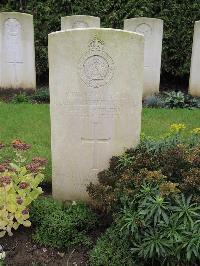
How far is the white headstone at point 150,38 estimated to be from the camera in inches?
372

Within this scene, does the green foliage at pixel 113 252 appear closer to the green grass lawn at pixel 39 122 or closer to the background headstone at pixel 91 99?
the background headstone at pixel 91 99

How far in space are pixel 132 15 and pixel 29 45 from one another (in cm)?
328

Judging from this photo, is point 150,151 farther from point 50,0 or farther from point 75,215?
point 50,0

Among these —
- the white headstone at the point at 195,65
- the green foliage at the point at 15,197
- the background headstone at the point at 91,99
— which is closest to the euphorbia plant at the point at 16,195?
the green foliage at the point at 15,197

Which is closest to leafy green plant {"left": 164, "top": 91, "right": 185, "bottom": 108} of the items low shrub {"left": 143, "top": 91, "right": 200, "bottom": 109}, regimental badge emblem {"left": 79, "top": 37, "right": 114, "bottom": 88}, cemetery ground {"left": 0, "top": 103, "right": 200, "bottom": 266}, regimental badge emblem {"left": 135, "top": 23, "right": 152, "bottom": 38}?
low shrub {"left": 143, "top": 91, "right": 200, "bottom": 109}

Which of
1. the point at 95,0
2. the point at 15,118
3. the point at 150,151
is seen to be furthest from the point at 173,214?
the point at 95,0

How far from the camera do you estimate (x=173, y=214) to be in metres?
3.15

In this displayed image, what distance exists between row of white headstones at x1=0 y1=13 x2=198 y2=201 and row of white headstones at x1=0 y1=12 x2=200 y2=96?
5.66 meters

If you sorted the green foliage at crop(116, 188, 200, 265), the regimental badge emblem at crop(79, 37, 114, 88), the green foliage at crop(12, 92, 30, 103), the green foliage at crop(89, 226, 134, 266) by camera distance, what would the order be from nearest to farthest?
the green foliage at crop(116, 188, 200, 265) → the green foliage at crop(89, 226, 134, 266) → the regimental badge emblem at crop(79, 37, 114, 88) → the green foliage at crop(12, 92, 30, 103)

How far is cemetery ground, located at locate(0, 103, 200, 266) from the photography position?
361 cm

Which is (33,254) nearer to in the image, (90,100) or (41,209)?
(41,209)

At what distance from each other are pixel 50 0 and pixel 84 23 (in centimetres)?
234

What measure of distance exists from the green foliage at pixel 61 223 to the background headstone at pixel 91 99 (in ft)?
1.20

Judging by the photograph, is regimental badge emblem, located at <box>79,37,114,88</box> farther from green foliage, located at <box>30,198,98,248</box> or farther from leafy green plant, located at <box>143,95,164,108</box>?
leafy green plant, located at <box>143,95,164,108</box>
